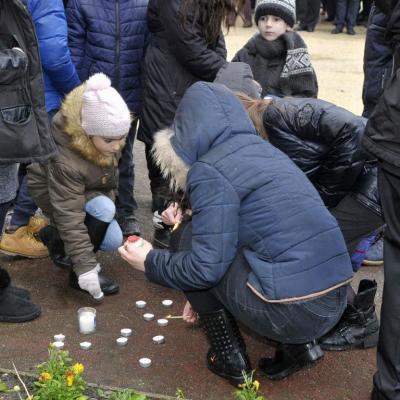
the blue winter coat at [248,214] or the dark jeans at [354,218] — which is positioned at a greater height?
the blue winter coat at [248,214]

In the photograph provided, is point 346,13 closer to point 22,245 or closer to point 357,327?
point 22,245

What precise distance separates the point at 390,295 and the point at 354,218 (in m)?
0.76

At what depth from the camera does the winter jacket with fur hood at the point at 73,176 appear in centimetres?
372

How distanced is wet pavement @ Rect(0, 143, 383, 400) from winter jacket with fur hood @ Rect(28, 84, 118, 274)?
32 centimetres

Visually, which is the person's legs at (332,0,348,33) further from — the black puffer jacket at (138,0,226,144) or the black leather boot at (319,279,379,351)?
the black leather boot at (319,279,379,351)

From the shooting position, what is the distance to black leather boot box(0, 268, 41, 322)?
3.62m

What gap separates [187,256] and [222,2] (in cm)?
197

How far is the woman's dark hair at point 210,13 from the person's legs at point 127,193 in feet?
2.59

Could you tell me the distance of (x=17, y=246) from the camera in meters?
4.30

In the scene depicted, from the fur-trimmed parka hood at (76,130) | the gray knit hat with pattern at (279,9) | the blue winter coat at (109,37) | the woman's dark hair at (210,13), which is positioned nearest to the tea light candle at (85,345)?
the fur-trimmed parka hood at (76,130)

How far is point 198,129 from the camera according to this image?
292 cm

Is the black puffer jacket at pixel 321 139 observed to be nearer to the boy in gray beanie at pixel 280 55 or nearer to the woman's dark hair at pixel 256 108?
the woman's dark hair at pixel 256 108

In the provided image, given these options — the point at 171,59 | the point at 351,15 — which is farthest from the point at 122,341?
the point at 351,15

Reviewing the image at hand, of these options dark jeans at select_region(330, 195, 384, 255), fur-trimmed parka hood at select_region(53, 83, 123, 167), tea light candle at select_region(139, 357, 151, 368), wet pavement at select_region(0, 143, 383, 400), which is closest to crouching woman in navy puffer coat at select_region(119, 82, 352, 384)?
wet pavement at select_region(0, 143, 383, 400)
